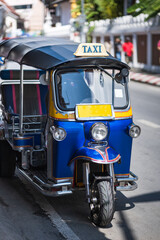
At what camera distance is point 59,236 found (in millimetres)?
5977

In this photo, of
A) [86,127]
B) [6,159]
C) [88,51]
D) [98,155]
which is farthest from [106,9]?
[98,155]

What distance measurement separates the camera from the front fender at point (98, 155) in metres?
6.14

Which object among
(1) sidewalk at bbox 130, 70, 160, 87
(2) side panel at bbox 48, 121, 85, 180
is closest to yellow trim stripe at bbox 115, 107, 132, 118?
(2) side panel at bbox 48, 121, 85, 180

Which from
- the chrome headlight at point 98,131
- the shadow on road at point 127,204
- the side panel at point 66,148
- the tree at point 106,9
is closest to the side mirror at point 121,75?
the chrome headlight at point 98,131

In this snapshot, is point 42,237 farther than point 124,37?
No

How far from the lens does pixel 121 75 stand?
22.5ft

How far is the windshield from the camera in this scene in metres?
6.69

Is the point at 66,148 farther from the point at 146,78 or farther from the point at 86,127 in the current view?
the point at 146,78

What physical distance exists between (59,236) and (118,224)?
90 centimetres

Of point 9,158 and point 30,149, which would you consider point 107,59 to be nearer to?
point 30,149

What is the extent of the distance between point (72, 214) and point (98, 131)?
126 cm

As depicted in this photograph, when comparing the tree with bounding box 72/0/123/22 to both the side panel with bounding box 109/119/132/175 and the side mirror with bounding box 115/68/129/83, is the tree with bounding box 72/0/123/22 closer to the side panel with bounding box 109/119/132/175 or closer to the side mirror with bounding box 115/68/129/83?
the side mirror with bounding box 115/68/129/83

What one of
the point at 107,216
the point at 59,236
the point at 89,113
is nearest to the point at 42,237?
the point at 59,236

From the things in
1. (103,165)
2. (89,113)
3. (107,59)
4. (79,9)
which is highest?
(79,9)
